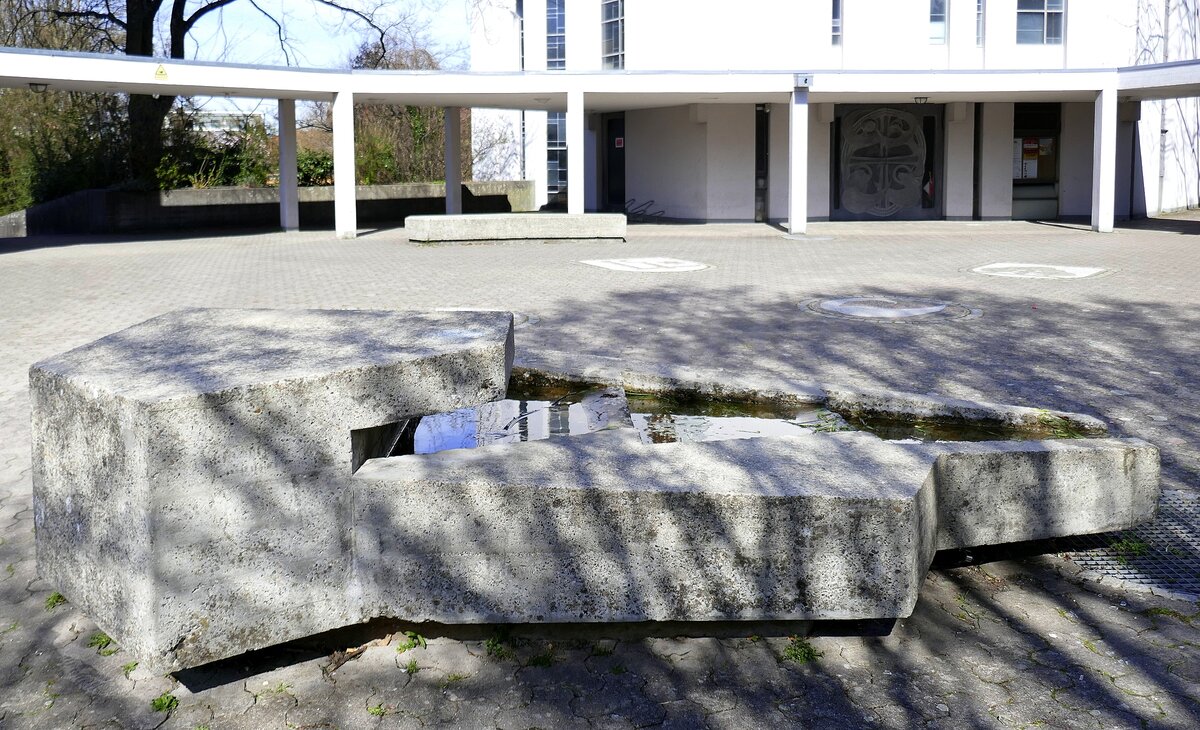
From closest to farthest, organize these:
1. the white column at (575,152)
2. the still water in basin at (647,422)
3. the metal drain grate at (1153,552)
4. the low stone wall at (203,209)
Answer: the metal drain grate at (1153,552) < the still water in basin at (647,422) < the white column at (575,152) < the low stone wall at (203,209)

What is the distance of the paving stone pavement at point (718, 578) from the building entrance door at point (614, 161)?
15.6 metres

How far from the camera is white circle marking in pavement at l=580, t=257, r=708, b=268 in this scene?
1659cm

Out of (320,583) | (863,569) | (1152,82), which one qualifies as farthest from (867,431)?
(1152,82)

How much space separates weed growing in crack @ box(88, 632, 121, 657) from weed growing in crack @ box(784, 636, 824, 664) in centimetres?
215

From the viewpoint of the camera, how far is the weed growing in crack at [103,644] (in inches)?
151

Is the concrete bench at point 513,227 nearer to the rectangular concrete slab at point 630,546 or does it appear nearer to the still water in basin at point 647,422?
the still water in basin at point 647,422

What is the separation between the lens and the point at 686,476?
376 cm

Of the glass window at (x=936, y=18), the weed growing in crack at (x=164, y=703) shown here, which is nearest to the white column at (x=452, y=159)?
the glass window at (x=936, y=18)

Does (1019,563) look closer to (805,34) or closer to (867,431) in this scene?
(867,431)

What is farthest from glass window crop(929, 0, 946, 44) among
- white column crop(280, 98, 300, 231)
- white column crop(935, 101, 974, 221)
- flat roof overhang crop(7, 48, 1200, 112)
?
white column crop(280, 98, 300, 231)

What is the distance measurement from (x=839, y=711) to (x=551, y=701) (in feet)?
2.70

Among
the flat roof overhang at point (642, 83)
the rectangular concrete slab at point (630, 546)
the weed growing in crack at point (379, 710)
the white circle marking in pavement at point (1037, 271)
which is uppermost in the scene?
the flat roof overhang at point (642, 83)

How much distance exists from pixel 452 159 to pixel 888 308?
18.3m

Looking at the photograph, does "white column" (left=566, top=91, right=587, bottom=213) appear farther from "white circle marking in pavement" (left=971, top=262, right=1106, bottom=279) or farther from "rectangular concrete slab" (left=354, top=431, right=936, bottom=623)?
"rectangular concrete slab" (left=354, top=431, right=936, bottom=623)
